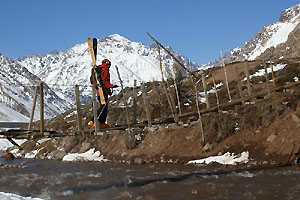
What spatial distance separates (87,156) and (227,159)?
289 inches

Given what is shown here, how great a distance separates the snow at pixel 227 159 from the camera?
10414mm

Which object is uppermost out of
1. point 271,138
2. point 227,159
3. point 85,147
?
point 85,147

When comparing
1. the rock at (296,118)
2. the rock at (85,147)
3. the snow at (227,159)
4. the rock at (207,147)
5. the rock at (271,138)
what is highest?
the rock at (296,118)

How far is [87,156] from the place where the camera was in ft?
51.7

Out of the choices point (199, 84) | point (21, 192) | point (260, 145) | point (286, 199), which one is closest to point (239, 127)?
point (260, 145)

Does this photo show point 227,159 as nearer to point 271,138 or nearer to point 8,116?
point 271,138

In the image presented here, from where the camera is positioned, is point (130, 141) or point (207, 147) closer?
point (207, 147)

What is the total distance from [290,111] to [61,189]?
24.7 ft

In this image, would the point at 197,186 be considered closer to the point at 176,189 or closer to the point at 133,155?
the point at 176,189

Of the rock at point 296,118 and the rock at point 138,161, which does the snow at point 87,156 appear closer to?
the rock at point 138,161

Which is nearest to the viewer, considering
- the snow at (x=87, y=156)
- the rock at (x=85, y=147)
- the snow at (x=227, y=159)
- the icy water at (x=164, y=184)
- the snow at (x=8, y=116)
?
the icy water at (x=164, y=184)

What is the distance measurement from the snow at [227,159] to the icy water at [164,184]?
1.76 ft

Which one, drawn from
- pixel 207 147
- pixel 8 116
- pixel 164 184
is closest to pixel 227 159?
pixel 207 147

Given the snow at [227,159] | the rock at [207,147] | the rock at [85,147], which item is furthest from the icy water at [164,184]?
the rock at [85,147]
